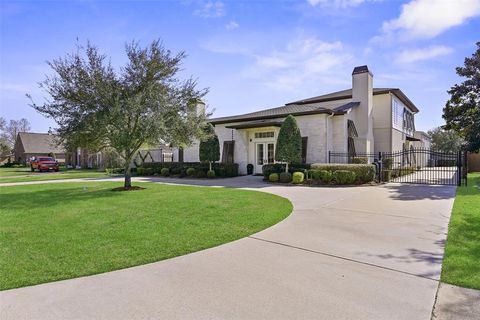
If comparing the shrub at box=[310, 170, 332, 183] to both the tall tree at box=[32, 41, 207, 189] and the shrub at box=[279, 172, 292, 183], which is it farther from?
the tall tree at box=[32, 41, 207, 189]

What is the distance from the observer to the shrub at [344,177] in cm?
1512

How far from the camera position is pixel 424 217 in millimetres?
7621

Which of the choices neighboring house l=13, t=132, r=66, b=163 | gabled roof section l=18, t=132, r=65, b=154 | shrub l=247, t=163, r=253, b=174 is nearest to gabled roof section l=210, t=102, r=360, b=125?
shrub l=247, t=163, r=253, b=174

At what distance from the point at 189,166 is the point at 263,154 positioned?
5572mm

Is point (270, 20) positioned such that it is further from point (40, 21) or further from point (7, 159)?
point (7, 159)

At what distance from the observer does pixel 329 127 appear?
1914cm

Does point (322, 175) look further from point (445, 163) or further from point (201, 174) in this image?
point (445, 163)

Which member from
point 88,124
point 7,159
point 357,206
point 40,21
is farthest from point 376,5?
point 7,159

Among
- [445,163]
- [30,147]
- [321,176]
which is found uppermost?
[30,147]

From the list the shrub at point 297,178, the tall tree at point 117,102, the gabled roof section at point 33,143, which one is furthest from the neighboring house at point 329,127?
the gabled roof section at point 33,143

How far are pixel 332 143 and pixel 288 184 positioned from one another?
5.44 metres

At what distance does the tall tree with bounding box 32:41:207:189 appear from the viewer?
12.3m

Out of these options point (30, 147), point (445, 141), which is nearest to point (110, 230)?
point (30, 147)

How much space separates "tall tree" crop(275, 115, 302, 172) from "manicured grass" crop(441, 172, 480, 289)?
353 inches
